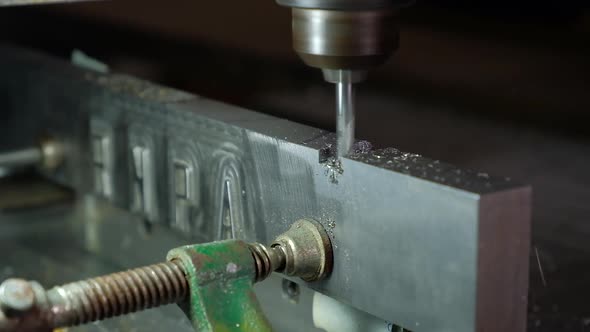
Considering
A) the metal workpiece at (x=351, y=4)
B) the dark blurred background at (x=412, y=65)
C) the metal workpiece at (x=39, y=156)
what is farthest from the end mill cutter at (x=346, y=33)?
the dark blurred background at (x=412, y=65)

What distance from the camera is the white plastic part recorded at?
3.23 feet

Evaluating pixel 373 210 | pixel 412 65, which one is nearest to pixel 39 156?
pixel 373 210

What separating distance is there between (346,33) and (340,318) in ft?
1.22

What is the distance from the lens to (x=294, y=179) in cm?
100

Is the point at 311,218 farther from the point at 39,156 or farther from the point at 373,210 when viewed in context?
the point at 39,156

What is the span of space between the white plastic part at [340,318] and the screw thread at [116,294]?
0.77 ft

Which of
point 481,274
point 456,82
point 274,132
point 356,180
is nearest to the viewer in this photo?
point 481,274

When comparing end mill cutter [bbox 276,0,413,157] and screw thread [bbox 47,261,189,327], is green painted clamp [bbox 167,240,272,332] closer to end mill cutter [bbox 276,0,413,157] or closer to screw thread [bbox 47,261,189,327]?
screw thread [bbox 47,261,189,327]

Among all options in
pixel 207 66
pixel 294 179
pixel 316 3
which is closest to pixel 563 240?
pixel 294 179

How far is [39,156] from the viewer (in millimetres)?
1485

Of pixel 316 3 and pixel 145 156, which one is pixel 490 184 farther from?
pixel 145 156

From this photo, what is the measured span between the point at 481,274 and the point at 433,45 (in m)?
1.50

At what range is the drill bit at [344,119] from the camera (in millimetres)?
904

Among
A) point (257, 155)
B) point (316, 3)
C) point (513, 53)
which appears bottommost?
point (513, 53)
